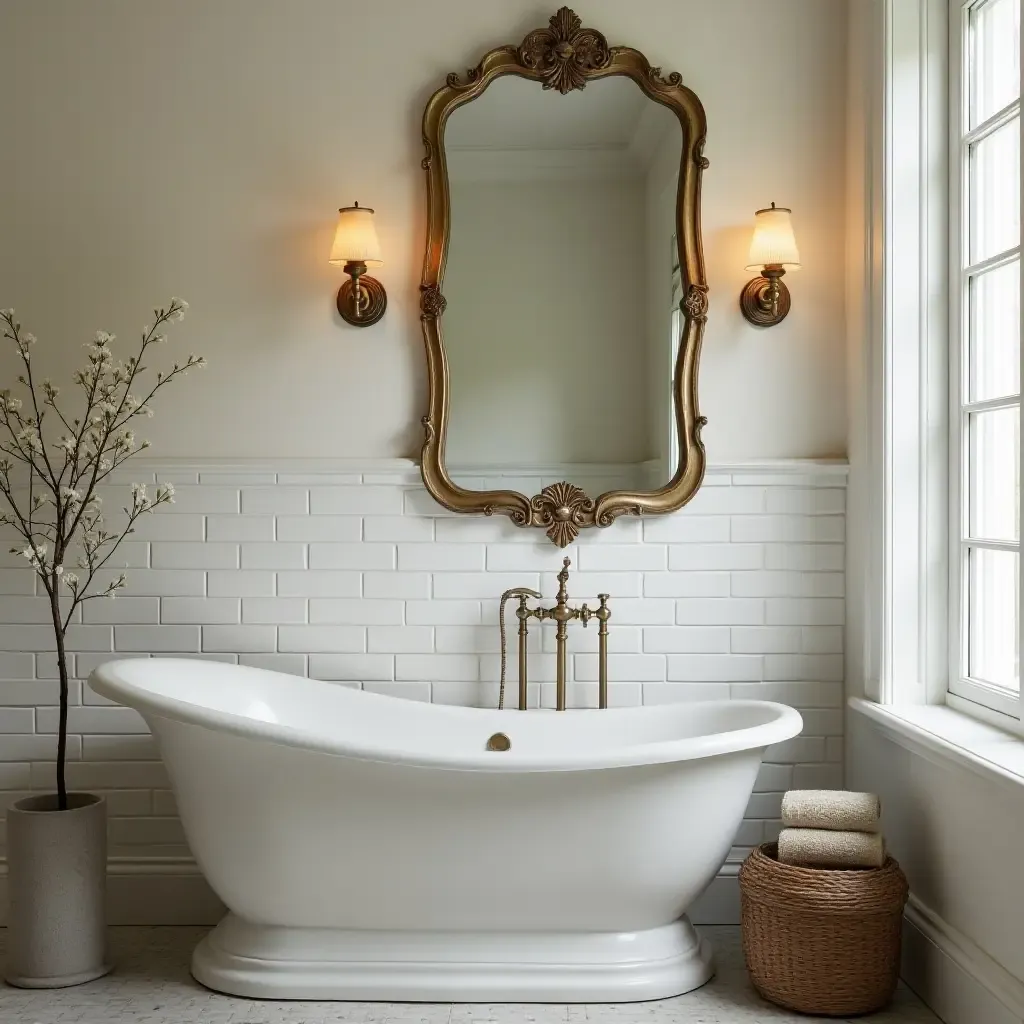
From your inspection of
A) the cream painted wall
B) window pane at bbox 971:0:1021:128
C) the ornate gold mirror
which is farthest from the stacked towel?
window pane at bbox 971:0:1021:128

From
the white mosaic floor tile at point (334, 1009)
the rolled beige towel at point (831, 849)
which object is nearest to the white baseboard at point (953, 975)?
the white mosaic floor tile at point (334, 1009)

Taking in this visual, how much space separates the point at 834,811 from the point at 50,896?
194 centimetres

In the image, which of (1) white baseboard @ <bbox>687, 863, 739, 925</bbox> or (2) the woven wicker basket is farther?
(1) white baseboard @ <bbox>687, 863, 739, 925</bbox>

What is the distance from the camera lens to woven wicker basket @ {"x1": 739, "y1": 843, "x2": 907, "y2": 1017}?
2.63 metres

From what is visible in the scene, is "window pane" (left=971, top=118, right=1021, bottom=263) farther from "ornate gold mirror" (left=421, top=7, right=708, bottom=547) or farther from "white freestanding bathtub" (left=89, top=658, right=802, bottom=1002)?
"white freestanding bathtub" (left=89, top=658, right=802, bottom=1002)

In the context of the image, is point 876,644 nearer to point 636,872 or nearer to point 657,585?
point 657,585

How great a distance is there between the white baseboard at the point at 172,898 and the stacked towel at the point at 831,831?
0.62 meters

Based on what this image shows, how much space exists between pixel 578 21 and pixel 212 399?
1.53 m

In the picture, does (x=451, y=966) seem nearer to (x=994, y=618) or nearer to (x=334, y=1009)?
(x=334, y=1009)

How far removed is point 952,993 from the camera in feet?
8.65

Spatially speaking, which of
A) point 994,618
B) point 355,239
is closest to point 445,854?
point 994,618

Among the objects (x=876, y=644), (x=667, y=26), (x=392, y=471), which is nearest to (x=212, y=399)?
(x=392, y=471)

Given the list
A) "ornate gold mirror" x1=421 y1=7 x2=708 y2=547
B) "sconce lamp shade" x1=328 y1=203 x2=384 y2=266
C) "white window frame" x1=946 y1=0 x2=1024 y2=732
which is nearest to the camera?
"white window frame" x1=946 y1=0 x2=1024 y2=732

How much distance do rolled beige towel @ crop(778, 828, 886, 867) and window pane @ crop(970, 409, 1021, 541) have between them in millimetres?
800
